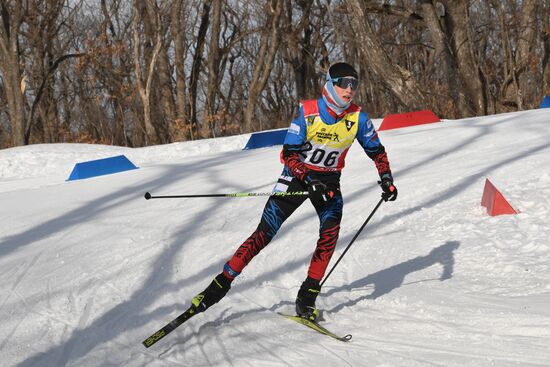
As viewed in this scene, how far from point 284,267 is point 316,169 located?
1.91m

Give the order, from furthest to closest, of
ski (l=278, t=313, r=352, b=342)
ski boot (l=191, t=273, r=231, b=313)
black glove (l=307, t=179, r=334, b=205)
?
ski boot (l=191, t=273, r=231, b=313) → black glove (l=307, t=179, r=334, b=205) → ski (l=278, t=313, r=352, b=342)

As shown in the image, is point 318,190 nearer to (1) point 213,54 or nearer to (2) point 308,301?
(2) point 308,301

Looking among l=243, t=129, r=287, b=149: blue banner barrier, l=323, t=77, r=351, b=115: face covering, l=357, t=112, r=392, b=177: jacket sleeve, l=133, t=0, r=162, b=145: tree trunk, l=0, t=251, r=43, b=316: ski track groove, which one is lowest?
l=0, t=251, r=43, b=316: ski track groove

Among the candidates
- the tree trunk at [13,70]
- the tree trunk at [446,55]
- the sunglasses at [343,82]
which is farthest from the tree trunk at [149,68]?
the sunglasses at [343,82]

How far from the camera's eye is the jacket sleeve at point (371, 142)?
4.89 metres

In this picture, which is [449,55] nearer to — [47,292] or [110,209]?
[110,209]

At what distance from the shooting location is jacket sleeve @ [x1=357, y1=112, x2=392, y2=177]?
489cm

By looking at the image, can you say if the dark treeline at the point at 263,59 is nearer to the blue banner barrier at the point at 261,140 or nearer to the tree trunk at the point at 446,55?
the tree trunk at the point at 446,55

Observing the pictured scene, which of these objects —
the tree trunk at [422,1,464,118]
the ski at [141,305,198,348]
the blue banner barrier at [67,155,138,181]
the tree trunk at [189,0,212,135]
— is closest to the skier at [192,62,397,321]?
the ski at [141,305,198,348]

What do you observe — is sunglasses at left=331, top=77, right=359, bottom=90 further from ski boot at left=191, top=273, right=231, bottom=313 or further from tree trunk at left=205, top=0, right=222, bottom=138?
tree trunk at left=205, top=0, right=222, bottom=138

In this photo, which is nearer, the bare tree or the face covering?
the face covering

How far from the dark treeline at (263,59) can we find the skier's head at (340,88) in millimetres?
11833

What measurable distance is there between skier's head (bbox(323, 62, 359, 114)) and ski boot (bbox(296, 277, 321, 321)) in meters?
1.29

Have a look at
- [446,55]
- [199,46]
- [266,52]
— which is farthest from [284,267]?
[199,46]
